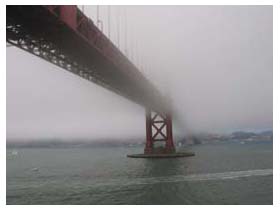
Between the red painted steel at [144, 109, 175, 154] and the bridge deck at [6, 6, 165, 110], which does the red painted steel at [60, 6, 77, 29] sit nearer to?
the bridge deck at [6, 6, 165, 110]

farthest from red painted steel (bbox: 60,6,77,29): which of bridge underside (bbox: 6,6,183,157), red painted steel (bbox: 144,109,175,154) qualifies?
red painted steel (bbox: 144,109,175,154)

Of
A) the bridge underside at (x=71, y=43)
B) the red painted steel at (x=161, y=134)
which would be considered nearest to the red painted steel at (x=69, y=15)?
the bridge underside at (x=71, y=43)

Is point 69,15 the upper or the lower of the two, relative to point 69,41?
upper

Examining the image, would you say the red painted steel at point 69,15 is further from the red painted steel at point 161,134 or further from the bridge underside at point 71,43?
the red painted steel at point 161,134

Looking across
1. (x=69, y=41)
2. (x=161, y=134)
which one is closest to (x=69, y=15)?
(x=69, y=41)

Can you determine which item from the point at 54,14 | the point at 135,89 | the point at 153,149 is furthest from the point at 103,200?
the point at 153,149

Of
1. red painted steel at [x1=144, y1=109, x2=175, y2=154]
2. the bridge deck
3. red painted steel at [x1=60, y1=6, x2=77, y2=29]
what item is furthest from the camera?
red painted steel at [x1=144, y1=109, x2=175, y2=154]

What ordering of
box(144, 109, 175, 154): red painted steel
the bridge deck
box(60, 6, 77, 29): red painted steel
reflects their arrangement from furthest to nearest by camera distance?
box(144, 109, 175, 154): red painted steel, box(60, 6, 77, 29): red painted steel, the bridge deck

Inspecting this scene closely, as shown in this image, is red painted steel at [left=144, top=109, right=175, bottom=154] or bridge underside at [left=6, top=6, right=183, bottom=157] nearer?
bridge underside at [left=6, top=6, right=183, bottom=157]

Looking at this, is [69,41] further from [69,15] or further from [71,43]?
[69,15]
